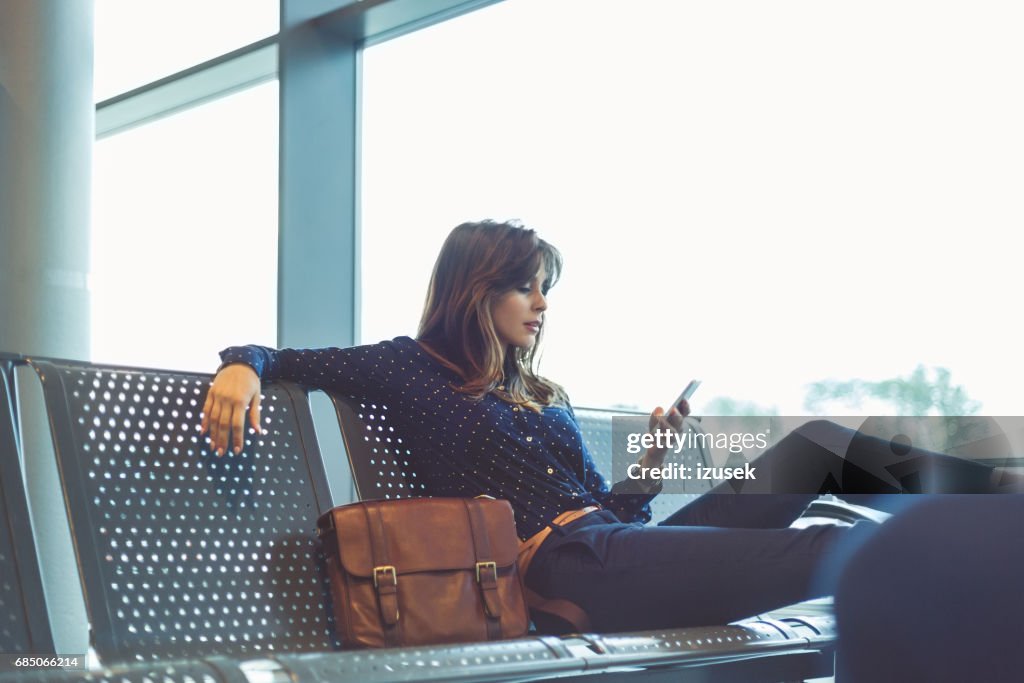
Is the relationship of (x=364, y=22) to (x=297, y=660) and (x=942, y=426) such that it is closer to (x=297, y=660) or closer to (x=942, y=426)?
(x=942, y=426)

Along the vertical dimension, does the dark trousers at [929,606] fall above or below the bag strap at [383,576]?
above

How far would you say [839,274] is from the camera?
9.87 ft

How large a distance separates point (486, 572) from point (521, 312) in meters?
0.70

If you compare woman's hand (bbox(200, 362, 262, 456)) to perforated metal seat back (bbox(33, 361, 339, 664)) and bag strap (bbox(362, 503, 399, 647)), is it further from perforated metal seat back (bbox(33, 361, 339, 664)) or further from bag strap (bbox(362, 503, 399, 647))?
bag strap (bbox(362, 503, 399, 647))

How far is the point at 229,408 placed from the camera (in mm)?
1884

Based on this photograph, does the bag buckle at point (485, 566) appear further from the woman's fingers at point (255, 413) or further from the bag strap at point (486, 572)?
the woman's fingers at point (255, 413)

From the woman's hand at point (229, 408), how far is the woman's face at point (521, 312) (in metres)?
0.66

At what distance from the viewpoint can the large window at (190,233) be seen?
4.30m

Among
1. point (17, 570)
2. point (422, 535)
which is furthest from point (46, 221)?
point (422, 535)

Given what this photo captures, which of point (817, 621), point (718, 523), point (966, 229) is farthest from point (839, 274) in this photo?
point (817, 621)

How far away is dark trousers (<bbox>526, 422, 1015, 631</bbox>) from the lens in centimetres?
186

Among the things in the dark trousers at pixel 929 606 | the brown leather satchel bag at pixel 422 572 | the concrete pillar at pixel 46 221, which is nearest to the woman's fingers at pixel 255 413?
the brown leather satchel bag at pixel 422 572

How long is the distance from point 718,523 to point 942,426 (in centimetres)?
79

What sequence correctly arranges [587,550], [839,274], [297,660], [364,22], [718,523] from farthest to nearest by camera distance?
[364,22] → [839,274] → [718,523] → [587,550] → [297,660]
